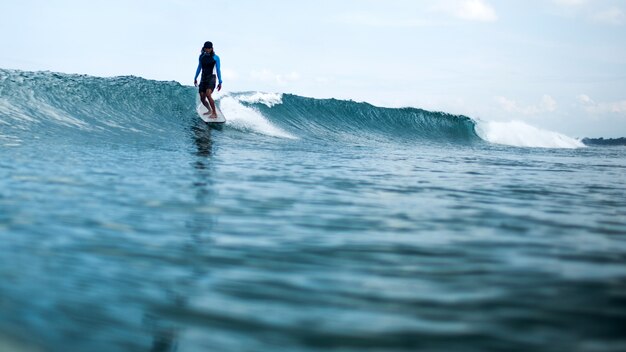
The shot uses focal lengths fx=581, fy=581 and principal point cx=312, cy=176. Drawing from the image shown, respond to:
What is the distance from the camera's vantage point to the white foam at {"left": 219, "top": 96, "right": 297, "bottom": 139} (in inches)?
666

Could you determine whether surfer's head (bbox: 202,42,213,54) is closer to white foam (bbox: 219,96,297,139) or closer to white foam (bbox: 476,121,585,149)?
white foam (bbox: 219,96,297,139)

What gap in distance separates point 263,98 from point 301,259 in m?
19.2

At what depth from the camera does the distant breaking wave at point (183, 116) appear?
44.7ft

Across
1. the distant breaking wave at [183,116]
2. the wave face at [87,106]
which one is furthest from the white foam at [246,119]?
the wave face at [87,106]

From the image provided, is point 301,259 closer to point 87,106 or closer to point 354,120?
point 87,106

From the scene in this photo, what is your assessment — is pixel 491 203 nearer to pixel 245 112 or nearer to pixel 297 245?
pixel 297 245

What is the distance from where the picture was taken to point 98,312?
2074mm

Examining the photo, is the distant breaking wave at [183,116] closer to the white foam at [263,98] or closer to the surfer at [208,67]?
the white foam at [263,98]

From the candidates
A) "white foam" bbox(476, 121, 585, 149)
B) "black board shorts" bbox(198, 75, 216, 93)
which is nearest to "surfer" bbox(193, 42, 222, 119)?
"black board shorts" bbox(198, 75, 216, 93)

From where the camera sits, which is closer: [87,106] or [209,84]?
[209,84]

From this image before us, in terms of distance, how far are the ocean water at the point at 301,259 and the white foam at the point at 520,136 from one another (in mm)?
18105

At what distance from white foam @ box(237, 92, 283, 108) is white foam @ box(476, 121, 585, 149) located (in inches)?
393

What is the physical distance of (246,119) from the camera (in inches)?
695

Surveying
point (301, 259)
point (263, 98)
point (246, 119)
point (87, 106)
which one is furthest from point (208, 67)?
point (301, 259)
